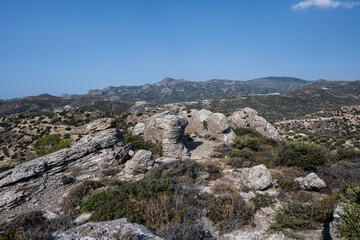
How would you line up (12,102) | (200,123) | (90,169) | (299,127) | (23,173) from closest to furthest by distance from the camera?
(23,173) < (90,169) < (200,123) < (299,127) < (12,102)

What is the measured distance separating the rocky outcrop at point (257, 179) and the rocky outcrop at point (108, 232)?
16.4 feet

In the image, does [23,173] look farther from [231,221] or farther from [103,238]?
[231,221]

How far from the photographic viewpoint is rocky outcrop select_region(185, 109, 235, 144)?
18656 mm

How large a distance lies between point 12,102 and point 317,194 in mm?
145389

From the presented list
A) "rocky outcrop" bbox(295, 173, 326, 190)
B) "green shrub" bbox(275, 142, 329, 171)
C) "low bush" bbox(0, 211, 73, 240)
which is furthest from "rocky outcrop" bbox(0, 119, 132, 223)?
"green shrub" bbox(275, 142, 329, 171)

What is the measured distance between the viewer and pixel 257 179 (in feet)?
25.6

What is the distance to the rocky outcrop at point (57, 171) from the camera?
8105mm

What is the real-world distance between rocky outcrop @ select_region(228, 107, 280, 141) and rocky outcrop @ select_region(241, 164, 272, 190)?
1366cm

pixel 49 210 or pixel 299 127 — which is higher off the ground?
pixel 49 210

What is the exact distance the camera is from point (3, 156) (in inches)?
933

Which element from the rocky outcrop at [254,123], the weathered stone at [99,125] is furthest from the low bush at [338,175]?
the weathered stone at [99,125]

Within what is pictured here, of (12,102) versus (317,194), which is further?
(12,102)

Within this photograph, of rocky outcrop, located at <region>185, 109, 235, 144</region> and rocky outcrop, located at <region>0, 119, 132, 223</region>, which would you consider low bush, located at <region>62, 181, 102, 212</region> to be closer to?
rocky outcrop, located at <region>0, 119, 132, 223</region>

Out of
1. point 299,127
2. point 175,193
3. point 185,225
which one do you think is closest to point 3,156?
point 175,193
